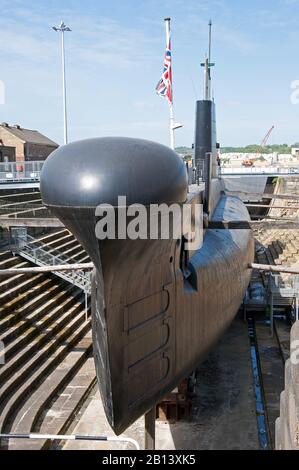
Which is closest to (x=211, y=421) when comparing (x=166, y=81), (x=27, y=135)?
(x=166, y=81)

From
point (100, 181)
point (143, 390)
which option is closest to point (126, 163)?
point (100, 181)

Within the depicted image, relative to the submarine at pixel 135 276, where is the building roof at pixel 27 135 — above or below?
above

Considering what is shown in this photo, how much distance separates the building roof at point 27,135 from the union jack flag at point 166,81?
3427 cm

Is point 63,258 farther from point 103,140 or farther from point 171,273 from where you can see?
point 103,140

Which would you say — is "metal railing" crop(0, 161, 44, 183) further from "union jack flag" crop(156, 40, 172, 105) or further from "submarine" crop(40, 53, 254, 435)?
"submarine" crop(40, 53, 254, 435)

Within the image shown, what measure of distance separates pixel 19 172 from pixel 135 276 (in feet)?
75.8

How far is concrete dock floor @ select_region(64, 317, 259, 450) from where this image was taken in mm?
8180

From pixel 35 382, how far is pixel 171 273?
20.5ft

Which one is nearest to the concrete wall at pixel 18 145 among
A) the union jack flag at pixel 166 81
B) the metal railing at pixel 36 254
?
the metal railing at pixel 36 254

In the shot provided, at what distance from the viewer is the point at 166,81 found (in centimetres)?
1502

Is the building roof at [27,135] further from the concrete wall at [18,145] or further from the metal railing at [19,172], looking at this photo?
the metal railing at [19,172]

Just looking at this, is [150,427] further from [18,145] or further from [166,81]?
[18,145]

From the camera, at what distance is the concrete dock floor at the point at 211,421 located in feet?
26.8

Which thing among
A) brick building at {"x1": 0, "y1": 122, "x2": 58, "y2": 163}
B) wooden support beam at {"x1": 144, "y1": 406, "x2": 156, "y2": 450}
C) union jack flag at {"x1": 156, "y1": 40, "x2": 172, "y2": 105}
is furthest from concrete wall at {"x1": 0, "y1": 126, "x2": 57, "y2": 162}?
wooden support beam at {"x1": 144, "y1": 406, "x2": 156, "y2": 450}
